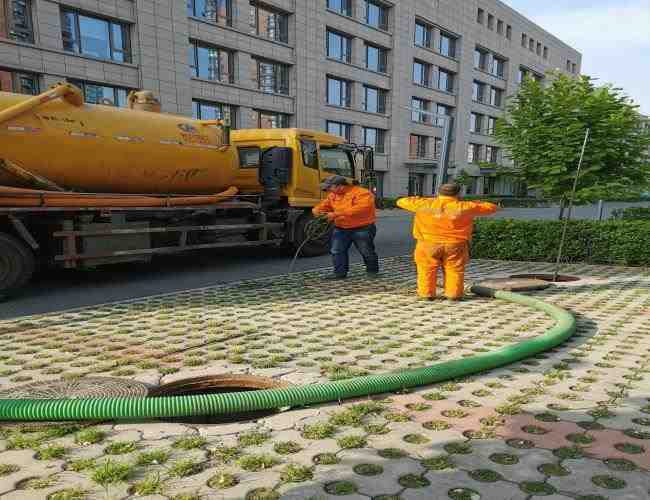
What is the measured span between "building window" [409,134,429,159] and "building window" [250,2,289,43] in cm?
1483

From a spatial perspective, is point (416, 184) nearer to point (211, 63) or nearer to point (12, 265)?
point (211, 63)

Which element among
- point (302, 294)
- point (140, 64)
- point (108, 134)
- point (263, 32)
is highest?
point (263, 32)

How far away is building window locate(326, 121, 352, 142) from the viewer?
107ft

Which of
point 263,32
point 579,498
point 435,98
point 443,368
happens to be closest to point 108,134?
point 443,368

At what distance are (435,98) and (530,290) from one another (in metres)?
37.0

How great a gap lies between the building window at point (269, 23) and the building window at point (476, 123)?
24745mm

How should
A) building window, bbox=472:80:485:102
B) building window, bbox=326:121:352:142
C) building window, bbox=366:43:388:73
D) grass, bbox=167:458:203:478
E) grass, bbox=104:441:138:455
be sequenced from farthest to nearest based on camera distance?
building window, bbox=472:80:485:102 → building window, bbox=366:43:388:73 → building window, bbox=326:121:352:142 → grass, bbox=104:441:138:455 → grass, bbox=167:458:203:478

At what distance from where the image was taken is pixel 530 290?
24.5ft

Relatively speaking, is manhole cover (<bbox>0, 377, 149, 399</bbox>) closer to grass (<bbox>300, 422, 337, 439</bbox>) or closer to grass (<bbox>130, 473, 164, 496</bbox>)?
grass (<bbox>130, 473, 164, 496</bbox>)

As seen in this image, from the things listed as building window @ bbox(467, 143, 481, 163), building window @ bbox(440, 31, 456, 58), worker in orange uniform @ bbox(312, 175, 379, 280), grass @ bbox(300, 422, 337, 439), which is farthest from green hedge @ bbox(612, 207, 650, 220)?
building window @ bbox(467, 143, 481, 163)

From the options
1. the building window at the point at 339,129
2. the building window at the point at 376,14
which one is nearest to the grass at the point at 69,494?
the building window at the point at 339,129

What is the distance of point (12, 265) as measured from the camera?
7.03 meters

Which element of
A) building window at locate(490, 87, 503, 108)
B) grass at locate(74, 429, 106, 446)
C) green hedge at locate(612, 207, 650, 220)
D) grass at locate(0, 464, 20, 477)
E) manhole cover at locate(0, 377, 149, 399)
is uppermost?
building window at locate(490, 87, 503, 108)

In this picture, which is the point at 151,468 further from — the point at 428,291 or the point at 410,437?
the point at 428,291
